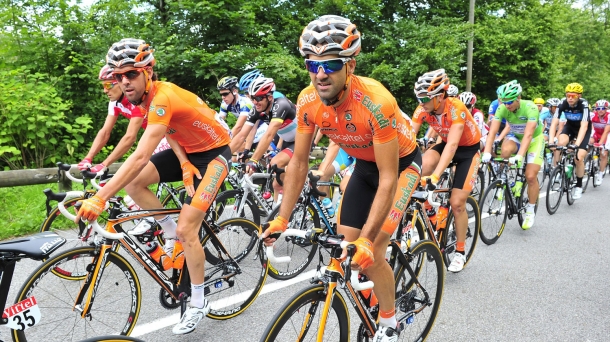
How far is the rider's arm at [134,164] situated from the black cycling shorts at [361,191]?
141cm

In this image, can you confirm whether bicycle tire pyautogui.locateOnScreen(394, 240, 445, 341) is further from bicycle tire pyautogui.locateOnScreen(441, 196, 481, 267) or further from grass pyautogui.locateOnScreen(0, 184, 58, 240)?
grass pyautogui.locateOnScreen(0, 184, 58, 240)

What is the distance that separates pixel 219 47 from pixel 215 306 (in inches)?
363

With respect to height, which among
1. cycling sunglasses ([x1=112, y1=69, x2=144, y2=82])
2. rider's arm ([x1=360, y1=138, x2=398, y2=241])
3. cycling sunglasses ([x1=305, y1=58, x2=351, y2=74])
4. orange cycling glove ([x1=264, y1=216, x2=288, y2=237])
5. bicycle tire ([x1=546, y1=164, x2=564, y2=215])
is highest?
cycling sunglasses ([x1=112, y1=69, x2=144, y2=82])

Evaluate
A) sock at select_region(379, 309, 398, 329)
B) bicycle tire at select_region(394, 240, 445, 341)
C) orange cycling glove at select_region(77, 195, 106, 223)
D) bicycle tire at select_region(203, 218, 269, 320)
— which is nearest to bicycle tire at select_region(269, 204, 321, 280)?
bicycle tire at select_region(203, 218, 269, 320)

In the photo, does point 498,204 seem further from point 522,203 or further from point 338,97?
point 338,97

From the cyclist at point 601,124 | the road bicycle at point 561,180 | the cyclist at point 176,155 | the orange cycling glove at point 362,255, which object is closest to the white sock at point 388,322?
the orange cycling glove at point 362,255

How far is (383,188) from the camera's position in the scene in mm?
2488

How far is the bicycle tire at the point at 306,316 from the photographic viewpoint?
7.27 ft

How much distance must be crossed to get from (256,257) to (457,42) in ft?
47.1

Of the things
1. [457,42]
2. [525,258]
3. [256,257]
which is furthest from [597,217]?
[457,42]

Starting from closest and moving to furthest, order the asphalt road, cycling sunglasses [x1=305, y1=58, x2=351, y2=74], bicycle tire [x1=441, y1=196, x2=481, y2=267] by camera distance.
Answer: cycling sunglasses [x1=305, y1=58, x2=351, y2=74]
the asphalt road
bicycle tire [x1=441, y1=196, x2=481, y2=267]

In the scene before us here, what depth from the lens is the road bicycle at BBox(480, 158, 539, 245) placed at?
612 cm

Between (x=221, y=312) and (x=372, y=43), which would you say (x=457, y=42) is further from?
(x=221, y=312)

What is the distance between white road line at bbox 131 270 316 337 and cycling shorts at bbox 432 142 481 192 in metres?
1.95
